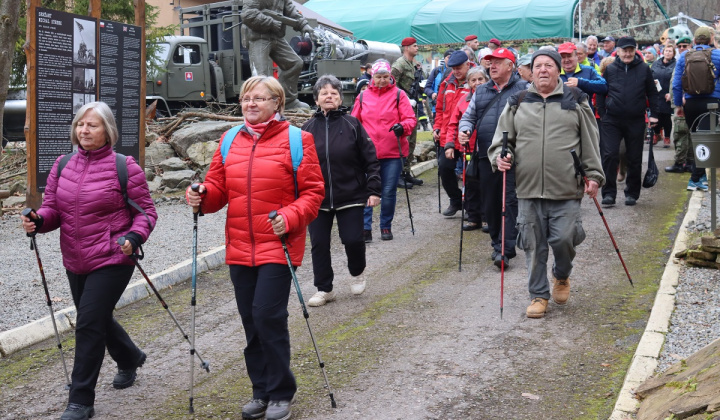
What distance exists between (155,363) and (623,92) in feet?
25.6

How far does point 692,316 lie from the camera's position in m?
6.52

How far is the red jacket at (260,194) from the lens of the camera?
4.88 meters

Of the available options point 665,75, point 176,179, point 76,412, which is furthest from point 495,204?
A: point 665,75

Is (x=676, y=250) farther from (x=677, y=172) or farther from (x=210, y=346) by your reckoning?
(x=677, y=172)

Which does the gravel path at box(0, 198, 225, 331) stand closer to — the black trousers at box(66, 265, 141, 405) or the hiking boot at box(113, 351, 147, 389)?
the hiking boot at box(113, 351, 147, 389)

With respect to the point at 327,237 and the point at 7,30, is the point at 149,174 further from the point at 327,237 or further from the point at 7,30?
the point at 327,237

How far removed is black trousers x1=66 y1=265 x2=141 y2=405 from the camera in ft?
16.1

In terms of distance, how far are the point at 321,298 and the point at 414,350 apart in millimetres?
1577

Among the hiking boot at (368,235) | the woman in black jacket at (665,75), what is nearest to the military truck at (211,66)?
the woman in black jacket at (665,75)

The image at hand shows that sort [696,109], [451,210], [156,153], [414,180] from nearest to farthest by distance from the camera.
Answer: [451,210] < [696,109] < [414,180] < [156,153]

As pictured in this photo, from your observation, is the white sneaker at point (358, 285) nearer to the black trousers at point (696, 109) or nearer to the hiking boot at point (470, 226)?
the hiking boot at point (470, 226)

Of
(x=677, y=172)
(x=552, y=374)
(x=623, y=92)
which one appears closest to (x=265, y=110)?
(x=552, y=374)

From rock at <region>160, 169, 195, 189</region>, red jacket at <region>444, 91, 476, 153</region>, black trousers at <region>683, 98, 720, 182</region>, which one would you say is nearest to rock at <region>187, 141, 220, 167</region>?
rock at <region>160, 169, 195, 189</region>

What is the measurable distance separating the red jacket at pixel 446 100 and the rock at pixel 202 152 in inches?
169
